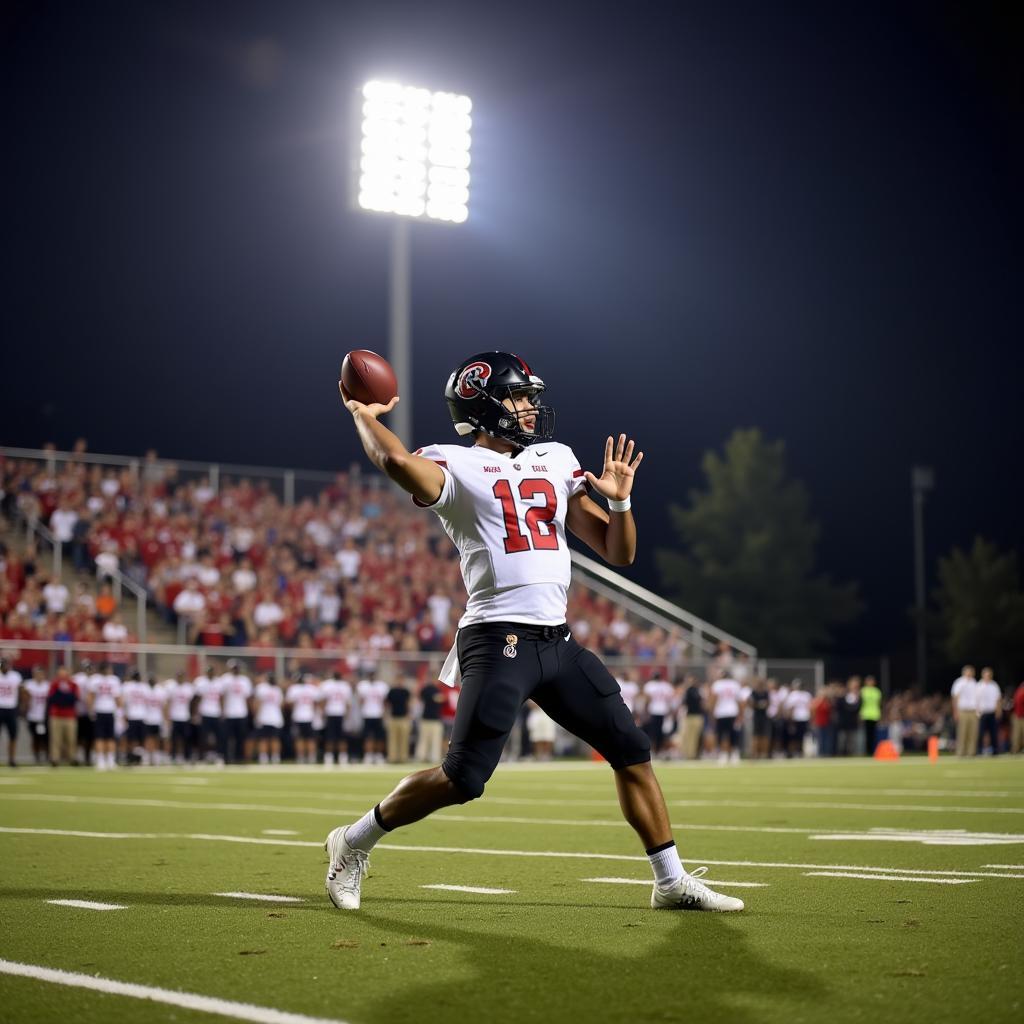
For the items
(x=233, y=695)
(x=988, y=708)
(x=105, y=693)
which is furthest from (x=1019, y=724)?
(x=105, y=693)

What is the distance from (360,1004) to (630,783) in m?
1.95

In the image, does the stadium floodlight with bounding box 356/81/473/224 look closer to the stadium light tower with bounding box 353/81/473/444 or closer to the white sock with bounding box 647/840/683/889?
the stadium light tower with bounding box 353/81/473/444

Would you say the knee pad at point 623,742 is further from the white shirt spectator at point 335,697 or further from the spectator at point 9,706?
the white shirt spectator at point 335,697

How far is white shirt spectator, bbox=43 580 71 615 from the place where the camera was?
76.8ft

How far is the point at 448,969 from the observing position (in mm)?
4156

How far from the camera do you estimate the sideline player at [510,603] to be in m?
5.27

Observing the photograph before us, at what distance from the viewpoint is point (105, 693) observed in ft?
68.6

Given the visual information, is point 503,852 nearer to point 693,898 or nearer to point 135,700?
point 693,898

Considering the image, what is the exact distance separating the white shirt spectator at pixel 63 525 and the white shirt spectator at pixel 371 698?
5.58 meters

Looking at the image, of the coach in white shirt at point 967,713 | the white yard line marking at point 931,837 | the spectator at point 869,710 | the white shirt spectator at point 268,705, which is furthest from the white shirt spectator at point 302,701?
the white yard line marking at point 931,837

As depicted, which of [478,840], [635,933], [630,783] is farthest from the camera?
[478,840]

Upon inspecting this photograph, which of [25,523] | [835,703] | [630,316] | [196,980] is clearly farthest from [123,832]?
[630,316]

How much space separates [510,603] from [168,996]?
6.60 ft

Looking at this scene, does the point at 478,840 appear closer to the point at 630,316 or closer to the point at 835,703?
the point at 835,703
